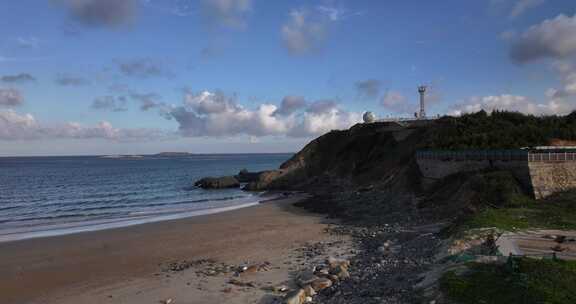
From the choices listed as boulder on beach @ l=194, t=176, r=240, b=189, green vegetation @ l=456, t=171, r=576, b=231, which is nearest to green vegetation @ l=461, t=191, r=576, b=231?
green vegetation @ l=456, t=171, r=576, b=231

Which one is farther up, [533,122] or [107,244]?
[533,122]

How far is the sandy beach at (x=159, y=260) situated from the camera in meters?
16.0

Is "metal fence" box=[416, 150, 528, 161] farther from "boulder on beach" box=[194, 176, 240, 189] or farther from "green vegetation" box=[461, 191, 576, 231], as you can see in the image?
"boulder on beach" box=[194, 176, 240, 189]

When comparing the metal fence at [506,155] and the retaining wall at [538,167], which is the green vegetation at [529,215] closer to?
the retaining wall at [538,167]

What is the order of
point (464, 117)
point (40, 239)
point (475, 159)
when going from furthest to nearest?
point (464, 117), point (475, 159), point (40, 239)

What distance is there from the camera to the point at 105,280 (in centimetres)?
1803

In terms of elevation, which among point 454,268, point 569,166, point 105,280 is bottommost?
point 105,280

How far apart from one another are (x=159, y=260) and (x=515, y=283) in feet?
52.1

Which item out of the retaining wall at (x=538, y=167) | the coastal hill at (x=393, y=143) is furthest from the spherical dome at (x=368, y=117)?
the retaining wall at (x=538, y=167)

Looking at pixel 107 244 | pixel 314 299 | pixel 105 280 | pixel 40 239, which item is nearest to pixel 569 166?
pixel 314 299

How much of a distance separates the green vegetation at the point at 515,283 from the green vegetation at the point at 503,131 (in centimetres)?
2040

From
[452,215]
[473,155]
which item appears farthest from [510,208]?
[473,155]

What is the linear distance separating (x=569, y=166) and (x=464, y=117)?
1743 centimetres

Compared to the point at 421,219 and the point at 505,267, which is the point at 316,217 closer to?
the point at 421,219
